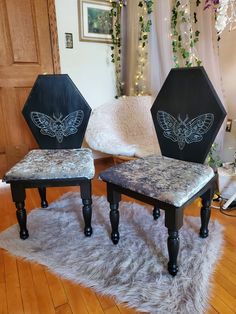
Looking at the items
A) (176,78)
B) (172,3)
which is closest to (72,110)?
(176,78)

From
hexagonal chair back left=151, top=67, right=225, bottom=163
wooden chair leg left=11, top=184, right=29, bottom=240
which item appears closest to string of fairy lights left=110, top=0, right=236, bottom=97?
hexagonal chair back left=151, top=67, right=225, bottom=163

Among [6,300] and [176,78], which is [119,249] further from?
[176,78]

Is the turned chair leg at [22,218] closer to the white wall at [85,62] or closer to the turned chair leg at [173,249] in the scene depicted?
the turned chair leg at [173,249]

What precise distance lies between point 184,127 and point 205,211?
0.53 meters

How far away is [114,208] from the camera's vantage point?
1.46m

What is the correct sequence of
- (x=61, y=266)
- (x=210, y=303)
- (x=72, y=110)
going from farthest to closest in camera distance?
(x=72, y=110), (x=61, y=266), (x=210, y=303)

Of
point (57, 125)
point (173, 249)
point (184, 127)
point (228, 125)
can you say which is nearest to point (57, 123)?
point (57, 125)

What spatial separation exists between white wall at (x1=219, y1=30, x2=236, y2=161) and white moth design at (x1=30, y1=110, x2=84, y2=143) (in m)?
1.31

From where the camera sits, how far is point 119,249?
4.91 feet

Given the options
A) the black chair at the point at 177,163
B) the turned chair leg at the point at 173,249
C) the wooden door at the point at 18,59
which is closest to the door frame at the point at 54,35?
the wooden door at the point at 18,59

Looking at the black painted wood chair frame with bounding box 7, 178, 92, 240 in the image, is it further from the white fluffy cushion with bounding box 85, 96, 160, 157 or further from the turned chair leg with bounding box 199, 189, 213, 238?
the white fluffy cushion with bounding box 85, 96, 160, 157

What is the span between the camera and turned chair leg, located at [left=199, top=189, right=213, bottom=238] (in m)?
1.46

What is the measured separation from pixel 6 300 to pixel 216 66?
2136 mm

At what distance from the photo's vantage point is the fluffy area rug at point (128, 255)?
3.84ft
